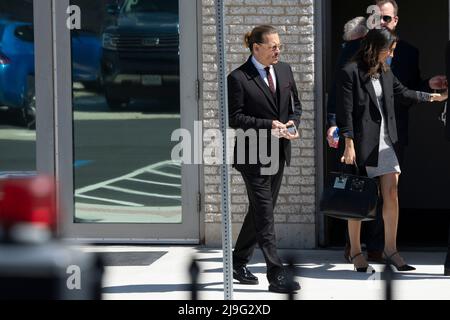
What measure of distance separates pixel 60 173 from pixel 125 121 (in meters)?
0.74

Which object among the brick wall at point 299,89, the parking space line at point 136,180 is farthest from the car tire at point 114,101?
the brick wall at point 299,89

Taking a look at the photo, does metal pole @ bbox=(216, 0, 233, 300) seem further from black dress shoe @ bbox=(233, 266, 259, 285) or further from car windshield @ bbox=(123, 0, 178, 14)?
car windshield @ bbox=(123, 0, 178, 14)

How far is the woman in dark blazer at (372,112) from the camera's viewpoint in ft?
29.6

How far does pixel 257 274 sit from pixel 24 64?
293 centimetres

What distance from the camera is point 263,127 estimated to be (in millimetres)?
8422

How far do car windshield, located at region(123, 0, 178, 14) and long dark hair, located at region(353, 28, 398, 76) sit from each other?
1947mm

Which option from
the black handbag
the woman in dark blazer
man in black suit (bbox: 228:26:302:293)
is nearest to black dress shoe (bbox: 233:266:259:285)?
man in black suit (bbox: 228:26:302:293)

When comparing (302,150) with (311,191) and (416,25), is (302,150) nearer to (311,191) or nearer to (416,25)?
(311,191)

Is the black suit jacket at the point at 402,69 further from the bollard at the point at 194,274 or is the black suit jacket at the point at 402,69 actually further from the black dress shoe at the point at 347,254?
the bollard at the point at 194,274

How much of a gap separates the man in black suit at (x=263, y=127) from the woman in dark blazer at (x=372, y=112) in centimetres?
55

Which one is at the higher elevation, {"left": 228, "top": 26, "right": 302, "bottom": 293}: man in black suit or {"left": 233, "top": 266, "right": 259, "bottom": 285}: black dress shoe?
{"left": 228, "top": 26, "right": 302, "bottom": 293}: man in black suit

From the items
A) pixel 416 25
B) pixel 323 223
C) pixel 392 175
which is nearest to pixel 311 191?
pixel 323 223

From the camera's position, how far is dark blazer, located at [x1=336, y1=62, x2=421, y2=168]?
9.02 meters

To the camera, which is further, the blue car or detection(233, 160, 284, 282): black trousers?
the blue car
